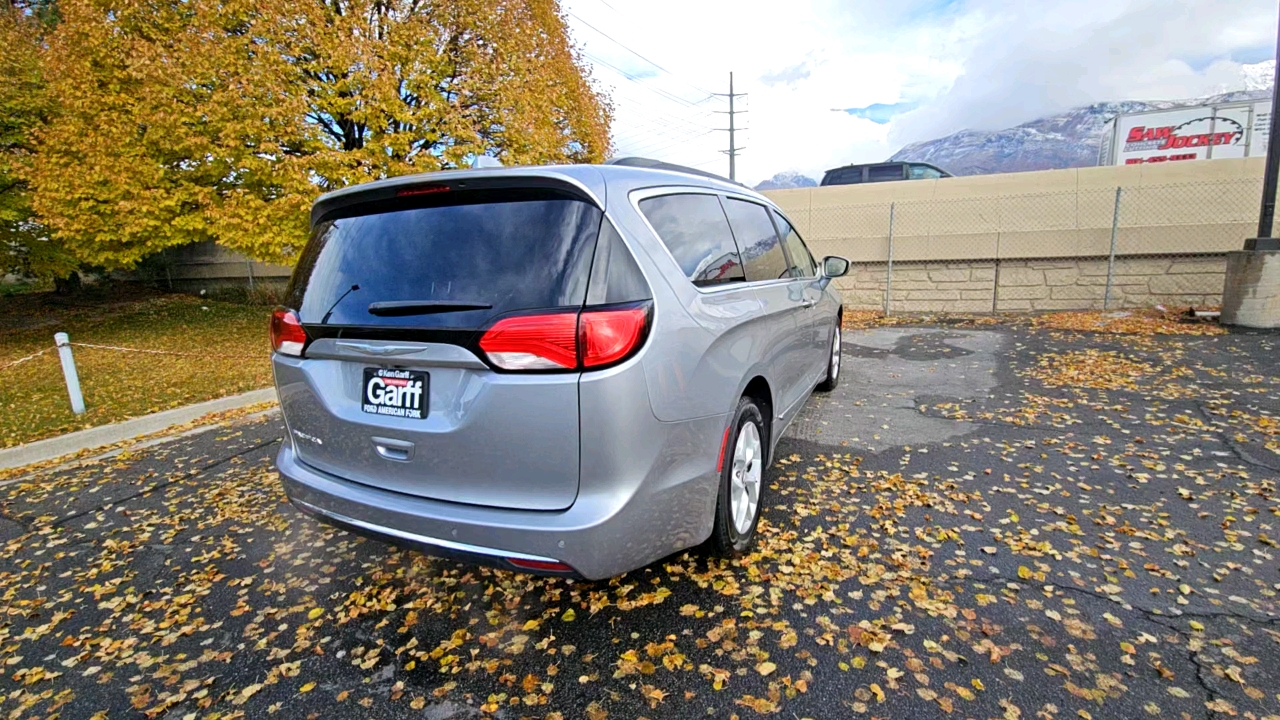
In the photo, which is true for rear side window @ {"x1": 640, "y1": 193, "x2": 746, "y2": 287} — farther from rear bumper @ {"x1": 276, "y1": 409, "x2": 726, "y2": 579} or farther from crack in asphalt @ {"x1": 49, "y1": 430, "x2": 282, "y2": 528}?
crack in asphalt @ {"x1": 49, "y1": 430, "x2": 282, "y2": 528}

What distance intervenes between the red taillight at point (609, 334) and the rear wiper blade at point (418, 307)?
13.6 inches

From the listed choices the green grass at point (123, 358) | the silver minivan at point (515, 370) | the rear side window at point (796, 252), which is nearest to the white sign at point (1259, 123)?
the rear side window at point (796, 252)

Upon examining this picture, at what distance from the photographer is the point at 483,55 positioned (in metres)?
10.0

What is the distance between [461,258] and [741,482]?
5.27 ft

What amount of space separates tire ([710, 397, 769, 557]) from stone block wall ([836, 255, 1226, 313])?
9.25m

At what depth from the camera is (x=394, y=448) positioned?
6.70ft

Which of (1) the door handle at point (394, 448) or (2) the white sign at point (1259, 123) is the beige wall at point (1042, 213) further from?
(1) the door handle at point (394, 448)

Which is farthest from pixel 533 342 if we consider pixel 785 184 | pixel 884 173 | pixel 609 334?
pixel 785 184

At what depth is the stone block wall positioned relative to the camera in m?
9.15

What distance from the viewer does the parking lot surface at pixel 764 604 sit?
1940mm

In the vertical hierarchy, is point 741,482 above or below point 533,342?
below

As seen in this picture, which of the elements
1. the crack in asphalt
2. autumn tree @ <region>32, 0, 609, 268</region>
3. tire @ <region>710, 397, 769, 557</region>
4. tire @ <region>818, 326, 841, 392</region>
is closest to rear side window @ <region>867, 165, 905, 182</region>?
autumn tree @ <region>32, 0, 609, 268</region>

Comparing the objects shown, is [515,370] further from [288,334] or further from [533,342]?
[288,334]

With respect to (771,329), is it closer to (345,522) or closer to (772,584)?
(772,584)
